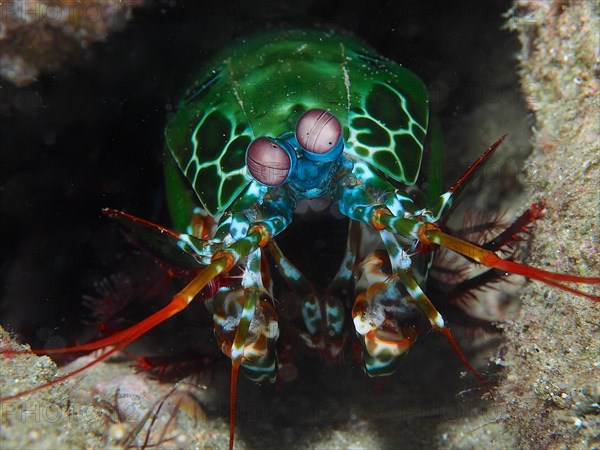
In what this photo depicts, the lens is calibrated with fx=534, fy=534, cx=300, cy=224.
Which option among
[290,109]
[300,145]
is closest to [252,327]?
[300,145]

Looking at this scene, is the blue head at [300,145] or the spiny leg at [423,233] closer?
the spiny leg at [423,233]

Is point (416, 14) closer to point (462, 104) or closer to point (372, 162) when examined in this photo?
point (462, 104)

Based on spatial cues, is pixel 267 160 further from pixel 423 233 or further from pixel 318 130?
pixel 423 233

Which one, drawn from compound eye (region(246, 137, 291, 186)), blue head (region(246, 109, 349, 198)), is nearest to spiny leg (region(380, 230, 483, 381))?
blue head (region(246, 109, 349, 198))

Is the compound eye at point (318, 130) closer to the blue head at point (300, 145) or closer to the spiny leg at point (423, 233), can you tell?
the blue head at point (300, 145)

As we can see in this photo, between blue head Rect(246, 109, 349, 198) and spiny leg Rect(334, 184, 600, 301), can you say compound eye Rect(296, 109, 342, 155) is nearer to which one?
blue head Rect(246, 109, 349, 198)

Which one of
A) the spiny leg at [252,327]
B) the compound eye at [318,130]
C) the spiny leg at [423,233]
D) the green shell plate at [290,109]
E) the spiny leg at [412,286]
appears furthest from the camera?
the green shell plate at [290,109]

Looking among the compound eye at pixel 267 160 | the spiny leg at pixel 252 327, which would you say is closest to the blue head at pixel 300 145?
the compound eye at pixel 267 160
